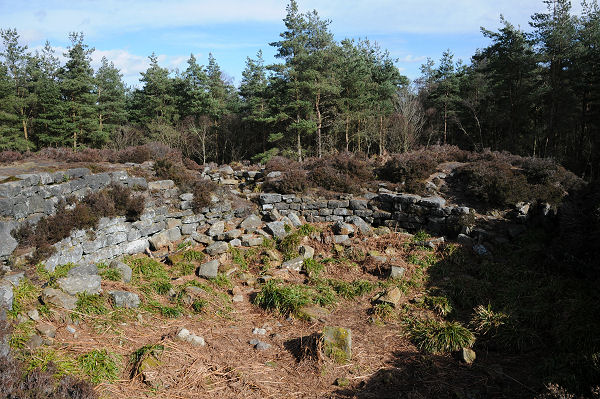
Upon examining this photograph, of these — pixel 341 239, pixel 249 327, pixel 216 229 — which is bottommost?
pixel 249 327

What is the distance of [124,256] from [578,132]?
29392 mm

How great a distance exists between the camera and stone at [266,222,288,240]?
9.23m

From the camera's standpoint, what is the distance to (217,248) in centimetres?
835

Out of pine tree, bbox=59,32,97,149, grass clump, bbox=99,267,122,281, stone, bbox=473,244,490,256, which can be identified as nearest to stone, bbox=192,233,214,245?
grass clump, bbox=99,267,122,281

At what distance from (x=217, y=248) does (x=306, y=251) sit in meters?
2.04

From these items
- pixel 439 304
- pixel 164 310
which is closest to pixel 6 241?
pixel 164 310

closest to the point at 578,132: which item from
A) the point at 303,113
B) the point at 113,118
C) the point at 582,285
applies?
the point at 303,113

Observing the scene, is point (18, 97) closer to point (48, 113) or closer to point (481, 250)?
point (48, 113)

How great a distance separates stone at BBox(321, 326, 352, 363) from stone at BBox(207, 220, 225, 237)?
475 centimetres

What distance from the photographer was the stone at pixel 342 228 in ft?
30.8

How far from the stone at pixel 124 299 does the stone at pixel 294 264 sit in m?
3.11

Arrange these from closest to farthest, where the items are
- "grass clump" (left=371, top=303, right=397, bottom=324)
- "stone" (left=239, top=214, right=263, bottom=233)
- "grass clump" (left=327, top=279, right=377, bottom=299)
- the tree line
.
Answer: "grass clump" (left=371, top=303, right=397, bottom=324)
"grass clump" (left=327, top=279, right=377, bottom=299)
"stone" (left=239, top=214, right=263, bottom=233)
the tree line

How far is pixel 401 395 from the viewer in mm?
4387

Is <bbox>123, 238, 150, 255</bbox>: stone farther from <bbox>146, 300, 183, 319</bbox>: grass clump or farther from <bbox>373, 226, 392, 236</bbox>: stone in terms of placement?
<bbox>373, 226, 392, 236</bbox>: stone
